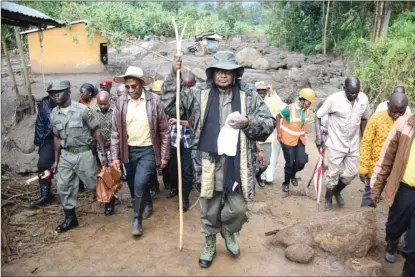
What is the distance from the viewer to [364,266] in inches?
140

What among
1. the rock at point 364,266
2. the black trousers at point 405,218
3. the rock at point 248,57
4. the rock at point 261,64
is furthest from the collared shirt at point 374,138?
the rock at point 248,57

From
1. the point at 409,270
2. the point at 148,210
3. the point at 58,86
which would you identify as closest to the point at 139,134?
the point at 58,86

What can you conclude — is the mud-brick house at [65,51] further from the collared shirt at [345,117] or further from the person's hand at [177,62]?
the person's hand at [177,62]

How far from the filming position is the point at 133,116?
4.16 meters

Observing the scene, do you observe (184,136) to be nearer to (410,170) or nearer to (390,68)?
(410,170)

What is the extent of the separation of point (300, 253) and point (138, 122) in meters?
2.29

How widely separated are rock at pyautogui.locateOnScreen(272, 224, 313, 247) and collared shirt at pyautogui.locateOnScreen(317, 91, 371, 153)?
144 centimetres

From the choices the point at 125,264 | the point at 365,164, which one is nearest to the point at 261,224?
the point at 365,164

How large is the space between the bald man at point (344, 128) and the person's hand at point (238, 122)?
7.20 ft

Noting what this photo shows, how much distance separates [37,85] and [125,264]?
1328 centimetres

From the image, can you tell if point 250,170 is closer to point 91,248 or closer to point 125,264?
point 125,264

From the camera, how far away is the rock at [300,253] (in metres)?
3.57

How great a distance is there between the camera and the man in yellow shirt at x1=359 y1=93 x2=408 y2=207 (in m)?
4.02

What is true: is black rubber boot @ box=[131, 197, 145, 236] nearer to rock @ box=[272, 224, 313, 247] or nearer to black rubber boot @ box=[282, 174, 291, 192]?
rock @ box=[272, 224, 313, 247]
